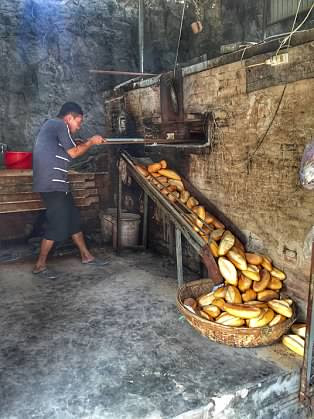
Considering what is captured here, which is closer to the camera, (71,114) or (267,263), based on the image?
(267,263)

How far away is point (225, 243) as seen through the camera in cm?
387

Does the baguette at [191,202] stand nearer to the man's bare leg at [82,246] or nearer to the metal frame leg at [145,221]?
the metal frame leg at [145,221]

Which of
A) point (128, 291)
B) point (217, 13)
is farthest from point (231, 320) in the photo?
point (217, 13)

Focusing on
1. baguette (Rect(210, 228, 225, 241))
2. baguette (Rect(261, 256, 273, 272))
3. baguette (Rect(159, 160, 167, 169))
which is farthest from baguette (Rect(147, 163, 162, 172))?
baguette (Rect(261, 256, 273, 272))

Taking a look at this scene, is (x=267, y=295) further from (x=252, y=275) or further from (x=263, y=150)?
(x=263, y=150)

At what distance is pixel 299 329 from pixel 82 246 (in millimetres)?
3096

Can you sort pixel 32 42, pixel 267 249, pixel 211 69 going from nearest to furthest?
1. pixel 267 249
2. pixel 211 69
3. pixel 32 42

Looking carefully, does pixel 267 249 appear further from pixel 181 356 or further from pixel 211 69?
pixel 211 69

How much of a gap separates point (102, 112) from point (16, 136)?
1767 millimetres

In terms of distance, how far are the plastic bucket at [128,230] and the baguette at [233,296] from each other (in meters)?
2.60

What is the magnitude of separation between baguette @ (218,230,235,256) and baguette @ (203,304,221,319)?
65 centimetres

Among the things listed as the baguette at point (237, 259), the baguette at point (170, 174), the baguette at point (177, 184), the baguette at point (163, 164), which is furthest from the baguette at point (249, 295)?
the baguette at point (163, 164)

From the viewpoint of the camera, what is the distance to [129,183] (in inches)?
234

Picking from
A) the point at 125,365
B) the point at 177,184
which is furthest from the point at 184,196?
the point at 125,365
